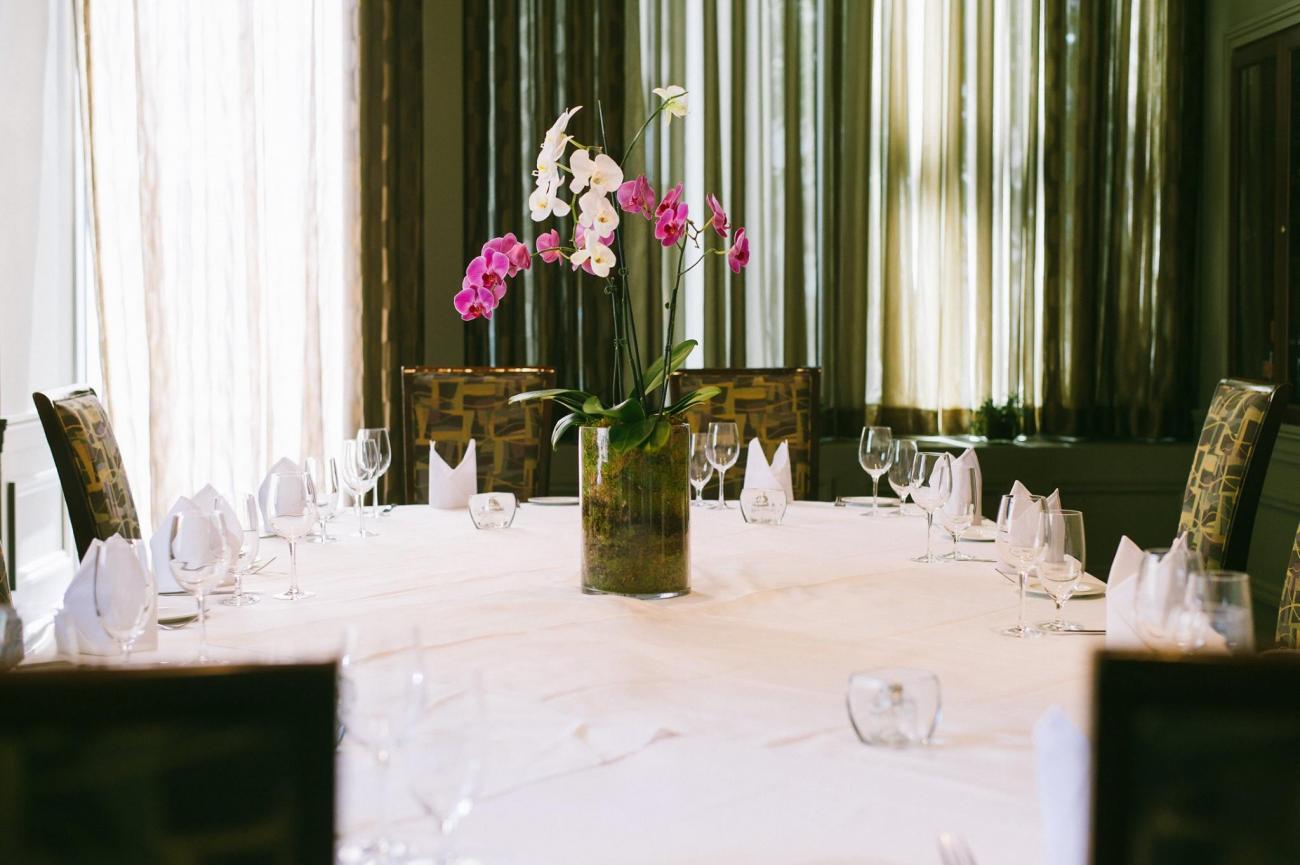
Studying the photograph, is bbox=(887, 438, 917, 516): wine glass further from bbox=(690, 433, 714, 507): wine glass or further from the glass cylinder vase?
the glass cylinder vase

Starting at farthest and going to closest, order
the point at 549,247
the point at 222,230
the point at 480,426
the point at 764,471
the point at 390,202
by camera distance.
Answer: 1. the point at 390,202
2. the point at 222,230
3. the point at 480,426
4. the point at 764,471
5. the point at 549,247

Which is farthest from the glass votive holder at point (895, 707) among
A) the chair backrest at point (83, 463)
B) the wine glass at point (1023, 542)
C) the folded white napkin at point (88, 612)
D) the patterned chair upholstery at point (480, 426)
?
the patterned chair upholstery at point (480, 426)

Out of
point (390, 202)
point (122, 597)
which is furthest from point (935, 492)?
point (390, 202)

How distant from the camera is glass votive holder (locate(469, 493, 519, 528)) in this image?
2539mm

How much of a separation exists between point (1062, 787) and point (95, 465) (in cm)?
204

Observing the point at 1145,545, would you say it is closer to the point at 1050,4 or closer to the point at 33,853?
the point at 1050,4

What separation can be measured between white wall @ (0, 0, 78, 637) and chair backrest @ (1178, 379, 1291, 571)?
2962mm

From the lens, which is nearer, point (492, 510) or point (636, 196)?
point (636, 196)

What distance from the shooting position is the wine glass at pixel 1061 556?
166 cm

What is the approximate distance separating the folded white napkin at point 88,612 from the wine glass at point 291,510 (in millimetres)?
422

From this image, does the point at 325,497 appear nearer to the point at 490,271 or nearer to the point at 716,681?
the point at 490,271

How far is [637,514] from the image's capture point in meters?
1.89

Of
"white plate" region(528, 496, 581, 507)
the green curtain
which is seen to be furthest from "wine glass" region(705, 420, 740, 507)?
the green curtain

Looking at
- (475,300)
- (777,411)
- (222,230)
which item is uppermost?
(222,230)
